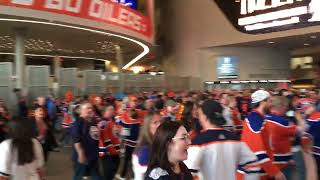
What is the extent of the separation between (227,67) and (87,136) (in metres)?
29.6

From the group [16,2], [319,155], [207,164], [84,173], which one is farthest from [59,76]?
[207,164]

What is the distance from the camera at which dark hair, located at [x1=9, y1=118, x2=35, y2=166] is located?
471 centimetres

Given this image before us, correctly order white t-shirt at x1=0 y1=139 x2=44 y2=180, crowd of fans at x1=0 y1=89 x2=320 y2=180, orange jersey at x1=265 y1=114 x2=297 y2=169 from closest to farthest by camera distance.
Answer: crowd of fans at x1=0 y1=89 x2=320 y2=180 < white t-shirt at x1=0 y1=139 x2=44 y2=180 < orange jersey at x1=265 y1=114 x2=297 y2=169

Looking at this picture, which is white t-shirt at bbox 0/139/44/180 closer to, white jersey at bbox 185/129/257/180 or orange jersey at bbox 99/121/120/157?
white jersey at bbox 185/129/257/180

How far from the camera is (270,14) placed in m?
30.6

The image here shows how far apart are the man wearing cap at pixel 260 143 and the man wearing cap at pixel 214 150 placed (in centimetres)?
54

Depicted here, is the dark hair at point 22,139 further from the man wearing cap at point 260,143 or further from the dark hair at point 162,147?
the dark hair at point 162,147

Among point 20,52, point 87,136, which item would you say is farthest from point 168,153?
point 20,52

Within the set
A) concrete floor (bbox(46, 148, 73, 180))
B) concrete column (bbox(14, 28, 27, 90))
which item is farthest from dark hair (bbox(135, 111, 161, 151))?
concrete column (bbox(14, 28, 27, 90))

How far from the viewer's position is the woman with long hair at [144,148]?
14.2 feet

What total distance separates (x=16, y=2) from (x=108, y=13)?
519 centimetres

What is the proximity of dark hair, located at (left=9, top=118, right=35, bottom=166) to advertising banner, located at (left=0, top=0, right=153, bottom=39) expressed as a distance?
11455mm

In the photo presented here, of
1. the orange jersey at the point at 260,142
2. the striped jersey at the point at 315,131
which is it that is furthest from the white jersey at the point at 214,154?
the striped jersey at the point at 315,131

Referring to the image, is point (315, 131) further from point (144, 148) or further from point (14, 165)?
point (14, 165)
